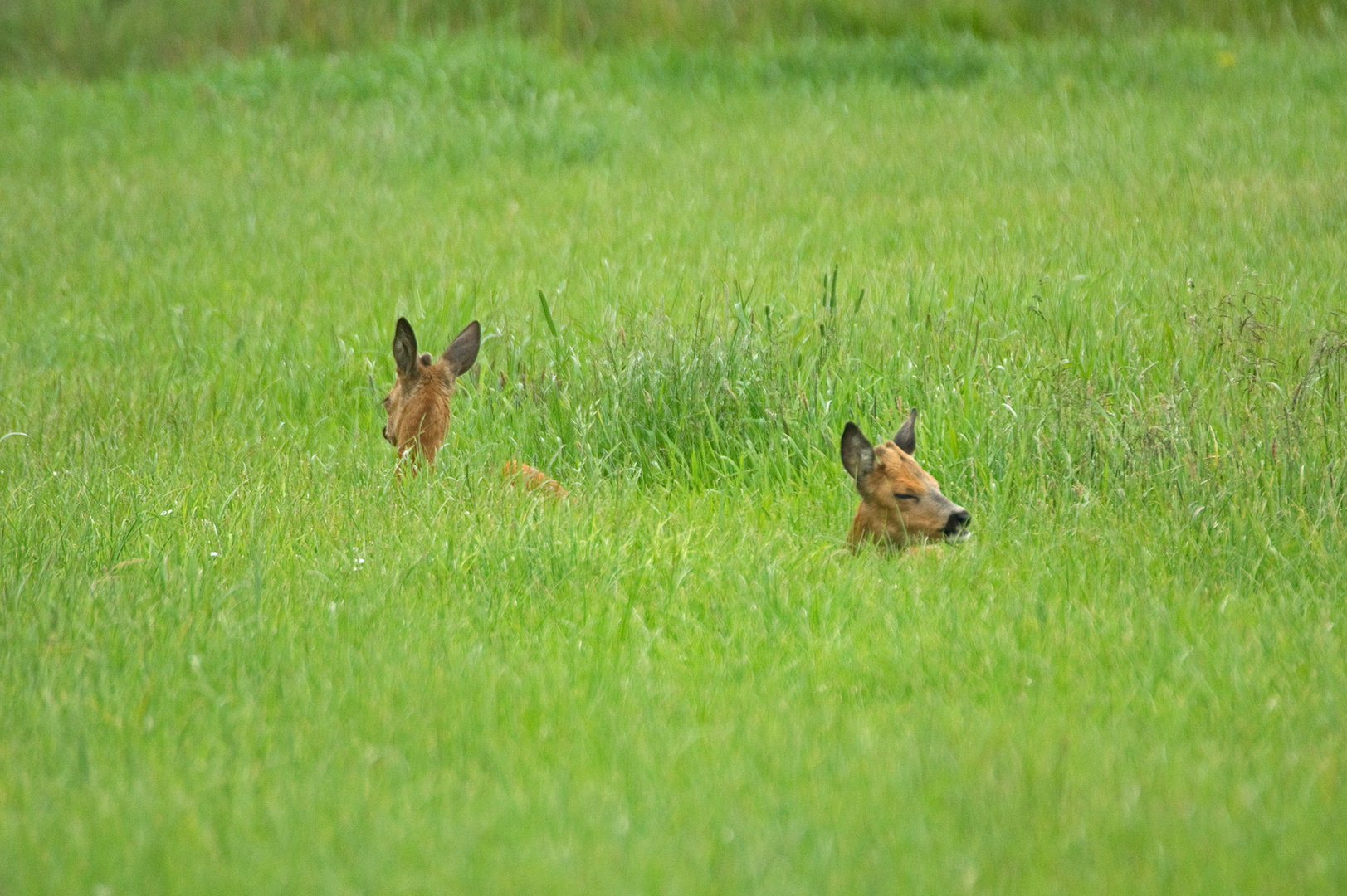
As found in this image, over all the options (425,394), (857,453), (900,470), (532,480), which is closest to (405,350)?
(425,394)

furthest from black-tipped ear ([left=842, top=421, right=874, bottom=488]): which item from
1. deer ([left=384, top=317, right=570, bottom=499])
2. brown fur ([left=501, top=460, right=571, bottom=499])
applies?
deer ([left=384, top=317, right=570, bottom=499])

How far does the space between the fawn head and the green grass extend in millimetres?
200

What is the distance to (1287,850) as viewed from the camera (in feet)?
9.78

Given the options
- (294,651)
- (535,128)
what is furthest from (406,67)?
(294,651)

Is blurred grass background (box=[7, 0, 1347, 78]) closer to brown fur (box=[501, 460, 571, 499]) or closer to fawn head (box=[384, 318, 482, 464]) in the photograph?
fawn head (box=[384, 318, 482, 464])

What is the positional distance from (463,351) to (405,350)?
32 centimetres

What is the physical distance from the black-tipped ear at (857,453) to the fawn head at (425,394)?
2129 millimetres

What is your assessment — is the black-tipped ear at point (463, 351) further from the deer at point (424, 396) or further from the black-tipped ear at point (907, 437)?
the black-tipped ear at point (907, 437)

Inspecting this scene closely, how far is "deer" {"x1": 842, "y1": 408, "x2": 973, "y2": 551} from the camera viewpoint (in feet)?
17.1

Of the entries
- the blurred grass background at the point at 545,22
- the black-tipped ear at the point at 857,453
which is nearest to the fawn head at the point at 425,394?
the black-tipped ear at the point at 857,453

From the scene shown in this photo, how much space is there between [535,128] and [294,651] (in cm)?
1035

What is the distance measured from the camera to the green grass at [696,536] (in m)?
3.17

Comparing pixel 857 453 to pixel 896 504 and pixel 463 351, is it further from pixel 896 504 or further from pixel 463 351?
pixel 463 351

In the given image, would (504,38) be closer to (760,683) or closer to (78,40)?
(78,40)
